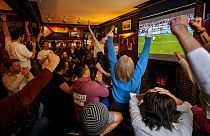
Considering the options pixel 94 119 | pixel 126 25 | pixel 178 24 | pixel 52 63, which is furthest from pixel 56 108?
pixel 126 25

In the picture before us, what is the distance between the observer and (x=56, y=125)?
7.85 feet

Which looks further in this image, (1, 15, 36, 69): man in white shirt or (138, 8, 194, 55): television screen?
(138, 8, 194, 55): television screen

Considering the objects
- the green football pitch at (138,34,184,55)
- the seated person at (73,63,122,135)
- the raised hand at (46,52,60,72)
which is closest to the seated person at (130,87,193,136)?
the seated person at (73,63,122,135)

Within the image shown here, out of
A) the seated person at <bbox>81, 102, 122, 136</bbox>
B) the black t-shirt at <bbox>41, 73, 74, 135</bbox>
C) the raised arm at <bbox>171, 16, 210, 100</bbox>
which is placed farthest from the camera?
the black t-shirt at <bbox>41, 73, 74, 135</bbox>

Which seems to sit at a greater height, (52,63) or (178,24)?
(178,24)

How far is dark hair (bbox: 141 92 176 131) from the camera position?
4.44 ft

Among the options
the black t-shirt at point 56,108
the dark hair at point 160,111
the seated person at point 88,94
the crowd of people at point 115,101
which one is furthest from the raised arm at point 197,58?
the black t-shirt at point 56,108

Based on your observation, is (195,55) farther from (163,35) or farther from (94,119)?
(163,35)

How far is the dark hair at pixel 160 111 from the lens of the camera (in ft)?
4.44

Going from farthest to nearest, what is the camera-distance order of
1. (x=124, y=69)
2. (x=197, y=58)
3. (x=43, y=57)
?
(x=43, y=57), (x=124, y=69), (x=197, y=58)

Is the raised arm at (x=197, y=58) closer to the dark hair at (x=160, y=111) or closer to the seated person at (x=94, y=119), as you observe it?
the dark hair at (x=160, y=111)

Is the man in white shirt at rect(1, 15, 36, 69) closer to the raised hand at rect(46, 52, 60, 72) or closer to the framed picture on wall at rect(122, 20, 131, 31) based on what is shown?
the raised hand at rect(46, 52, 60, 72)

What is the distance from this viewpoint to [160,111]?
1362mm

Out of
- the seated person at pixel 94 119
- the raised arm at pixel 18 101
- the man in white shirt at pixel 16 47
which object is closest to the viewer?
the raised arm at pixel 18 101
